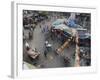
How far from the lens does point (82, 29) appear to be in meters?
2.11

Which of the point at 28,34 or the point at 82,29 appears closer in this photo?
the point at 28,34

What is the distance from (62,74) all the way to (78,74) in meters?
0.13

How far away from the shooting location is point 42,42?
1.96 m

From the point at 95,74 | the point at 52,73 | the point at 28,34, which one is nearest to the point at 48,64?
the point at 52,73

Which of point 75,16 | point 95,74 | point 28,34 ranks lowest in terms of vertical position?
point 95,74

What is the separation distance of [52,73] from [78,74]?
21cm
